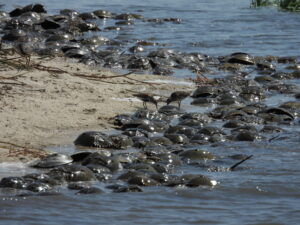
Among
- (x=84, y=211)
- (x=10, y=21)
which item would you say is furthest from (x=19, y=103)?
(x=10, y=21)

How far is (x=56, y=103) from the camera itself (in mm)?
9664

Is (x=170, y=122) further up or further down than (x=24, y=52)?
further down

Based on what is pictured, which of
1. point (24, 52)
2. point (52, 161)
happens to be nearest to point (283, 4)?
point (24, 52)

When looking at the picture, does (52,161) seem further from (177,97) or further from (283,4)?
(283,4)

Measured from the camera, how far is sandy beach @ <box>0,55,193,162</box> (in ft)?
27.0

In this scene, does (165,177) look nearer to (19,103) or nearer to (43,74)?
(19,103)

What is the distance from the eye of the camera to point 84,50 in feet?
44.9

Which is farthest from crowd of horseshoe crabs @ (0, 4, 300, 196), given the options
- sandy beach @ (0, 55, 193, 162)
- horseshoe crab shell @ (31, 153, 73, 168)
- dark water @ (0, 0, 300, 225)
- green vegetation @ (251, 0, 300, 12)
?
green vegetation @ (251, 0, 300, 12)

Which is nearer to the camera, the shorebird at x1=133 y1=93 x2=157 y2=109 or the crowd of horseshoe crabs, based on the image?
the crowd of horseshoe crabs

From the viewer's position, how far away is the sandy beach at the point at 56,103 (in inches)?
324

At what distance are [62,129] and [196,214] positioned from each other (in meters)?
2.73

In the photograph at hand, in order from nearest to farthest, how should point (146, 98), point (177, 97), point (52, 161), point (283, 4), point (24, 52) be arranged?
point (52, 161), point (146, 98), point (177, 97), point (24, 52), point (283, 4)

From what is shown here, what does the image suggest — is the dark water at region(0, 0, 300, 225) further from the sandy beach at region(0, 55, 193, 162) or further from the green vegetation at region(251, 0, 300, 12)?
the green vegetation at region(251, 0, 300, 12)

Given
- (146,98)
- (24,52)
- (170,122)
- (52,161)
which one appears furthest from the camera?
(24,52)
